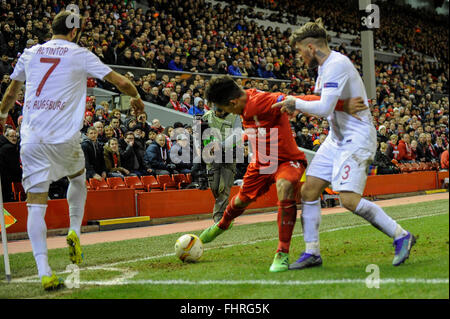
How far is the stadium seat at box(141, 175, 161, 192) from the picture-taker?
551 inches

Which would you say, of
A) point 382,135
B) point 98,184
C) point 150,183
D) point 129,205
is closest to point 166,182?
point 150,183

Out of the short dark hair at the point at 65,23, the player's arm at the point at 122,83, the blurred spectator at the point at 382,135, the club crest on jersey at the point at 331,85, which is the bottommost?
the blurred spectator at the point at 382,135

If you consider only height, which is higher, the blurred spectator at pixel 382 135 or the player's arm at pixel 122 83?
the player's arm at pixel 122 83

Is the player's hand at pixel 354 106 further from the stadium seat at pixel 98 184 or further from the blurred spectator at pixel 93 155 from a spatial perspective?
the stadium seat at pixel 98 184

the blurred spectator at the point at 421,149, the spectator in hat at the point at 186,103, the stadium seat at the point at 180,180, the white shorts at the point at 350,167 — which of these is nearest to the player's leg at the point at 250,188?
the white shorts at the point at 350,167

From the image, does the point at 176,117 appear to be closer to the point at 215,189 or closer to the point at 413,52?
the point at 215,189

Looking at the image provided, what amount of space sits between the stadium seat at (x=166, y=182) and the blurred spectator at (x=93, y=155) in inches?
65.0

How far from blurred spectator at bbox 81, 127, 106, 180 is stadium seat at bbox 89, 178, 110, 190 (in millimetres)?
84

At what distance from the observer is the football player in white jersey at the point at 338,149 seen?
524 cm

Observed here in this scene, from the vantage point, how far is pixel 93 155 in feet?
42.5

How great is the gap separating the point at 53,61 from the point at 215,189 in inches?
224

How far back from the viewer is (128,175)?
14.0 meters

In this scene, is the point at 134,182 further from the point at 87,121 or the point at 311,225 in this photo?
the point at 311,225

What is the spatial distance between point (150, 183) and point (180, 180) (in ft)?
3.18
